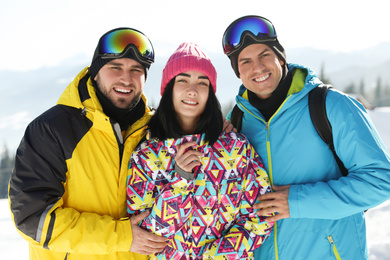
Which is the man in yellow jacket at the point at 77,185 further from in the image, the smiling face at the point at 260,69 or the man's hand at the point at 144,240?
the smiling face at the point at 260,69

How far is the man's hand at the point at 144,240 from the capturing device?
260cm

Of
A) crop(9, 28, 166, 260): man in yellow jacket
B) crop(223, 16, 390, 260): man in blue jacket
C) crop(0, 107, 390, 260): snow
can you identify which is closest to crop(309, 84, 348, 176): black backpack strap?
crop(223, 16, 390, 260): man in blue jacket

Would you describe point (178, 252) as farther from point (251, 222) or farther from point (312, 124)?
point (312, 124)

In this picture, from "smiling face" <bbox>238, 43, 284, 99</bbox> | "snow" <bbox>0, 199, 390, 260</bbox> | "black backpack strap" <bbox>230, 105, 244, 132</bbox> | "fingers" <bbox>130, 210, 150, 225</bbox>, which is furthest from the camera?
"snow" <bbox>0, 199, 390, 260</bbox>

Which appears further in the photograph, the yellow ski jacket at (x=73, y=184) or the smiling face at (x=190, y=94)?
the smiling face at (x=190, y=94)

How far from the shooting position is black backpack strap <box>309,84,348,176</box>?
2689mm

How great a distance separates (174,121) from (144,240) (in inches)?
42.1

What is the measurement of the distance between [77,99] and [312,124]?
6.72ft

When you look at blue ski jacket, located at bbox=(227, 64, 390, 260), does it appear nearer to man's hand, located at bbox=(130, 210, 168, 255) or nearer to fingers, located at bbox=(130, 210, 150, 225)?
man's hand, located at bbox=(130, 210, 168, 255)

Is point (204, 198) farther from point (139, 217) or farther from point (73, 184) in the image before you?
point (73, 184)

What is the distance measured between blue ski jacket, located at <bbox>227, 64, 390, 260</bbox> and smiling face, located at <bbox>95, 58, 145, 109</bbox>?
1360 millimetres

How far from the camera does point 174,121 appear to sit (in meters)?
2.99

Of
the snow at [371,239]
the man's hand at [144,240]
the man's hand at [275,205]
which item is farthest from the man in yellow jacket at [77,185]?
the snow at [371,239]

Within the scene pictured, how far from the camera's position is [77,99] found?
9.16ft
